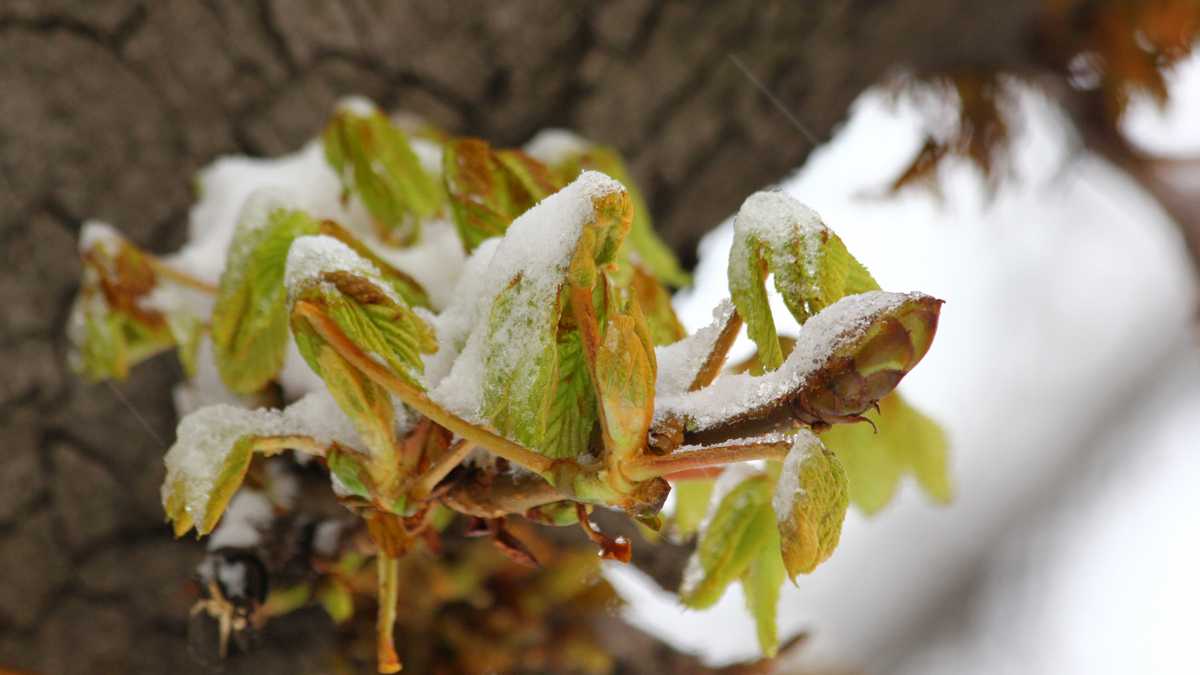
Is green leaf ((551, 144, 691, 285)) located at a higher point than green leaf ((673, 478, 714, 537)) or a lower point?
higher

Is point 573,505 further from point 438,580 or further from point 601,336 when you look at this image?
point 438,580

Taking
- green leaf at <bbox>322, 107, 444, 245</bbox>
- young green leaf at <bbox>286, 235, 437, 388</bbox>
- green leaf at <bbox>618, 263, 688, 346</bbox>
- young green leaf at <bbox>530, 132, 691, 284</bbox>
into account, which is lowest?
green leaf at <bbox>322, 107, 444, 245</bbox>

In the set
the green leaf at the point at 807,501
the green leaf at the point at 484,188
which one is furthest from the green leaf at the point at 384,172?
the green leaf at the point at 807,501

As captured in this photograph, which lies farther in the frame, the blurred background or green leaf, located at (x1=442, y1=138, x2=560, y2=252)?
the blurred background

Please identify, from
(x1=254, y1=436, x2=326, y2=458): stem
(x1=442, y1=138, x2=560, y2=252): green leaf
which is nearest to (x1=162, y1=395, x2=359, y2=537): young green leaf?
(x1=254, y1=436, x2=326, y2=458): stem

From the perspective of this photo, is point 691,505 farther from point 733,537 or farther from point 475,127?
point 475,127

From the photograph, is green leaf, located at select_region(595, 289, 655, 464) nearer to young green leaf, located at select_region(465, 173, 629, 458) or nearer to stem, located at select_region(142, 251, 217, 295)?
young green leaf, located at select_region(465, 173, 629, 458)

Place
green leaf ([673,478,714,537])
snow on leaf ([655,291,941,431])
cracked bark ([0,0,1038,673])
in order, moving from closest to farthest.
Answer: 1. snow on leaf ([655,291,941,431])
2. green leaf ([673,478,714,537])
3. cracked bark ([0,0,1038,673])

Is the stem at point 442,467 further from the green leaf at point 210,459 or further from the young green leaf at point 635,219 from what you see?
the young green leaf at point 635,219

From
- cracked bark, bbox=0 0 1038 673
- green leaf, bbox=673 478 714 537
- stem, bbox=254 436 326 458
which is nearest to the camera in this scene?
stem, bbox=254 436 326 458

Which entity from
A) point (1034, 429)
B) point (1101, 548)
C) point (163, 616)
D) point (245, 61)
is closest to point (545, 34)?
point (245, 61)

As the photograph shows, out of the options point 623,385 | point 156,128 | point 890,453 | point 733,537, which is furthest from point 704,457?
point 156,128
